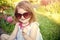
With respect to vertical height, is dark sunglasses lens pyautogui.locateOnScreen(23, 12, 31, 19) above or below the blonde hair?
below

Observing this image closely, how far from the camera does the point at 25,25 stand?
1.78 metres

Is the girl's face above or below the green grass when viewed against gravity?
above

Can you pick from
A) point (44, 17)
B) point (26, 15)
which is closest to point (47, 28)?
point (44, 17)

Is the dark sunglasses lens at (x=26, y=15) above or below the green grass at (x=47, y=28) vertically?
above

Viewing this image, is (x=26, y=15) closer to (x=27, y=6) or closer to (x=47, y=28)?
(x=27, y=6)

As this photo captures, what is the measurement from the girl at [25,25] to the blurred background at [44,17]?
0.04 meters

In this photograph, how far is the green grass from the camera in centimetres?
178

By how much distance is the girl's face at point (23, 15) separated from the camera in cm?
175

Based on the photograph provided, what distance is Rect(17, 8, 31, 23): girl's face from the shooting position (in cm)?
175

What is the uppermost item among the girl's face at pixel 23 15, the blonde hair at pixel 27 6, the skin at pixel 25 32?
the blonde hair at pixel 27 6

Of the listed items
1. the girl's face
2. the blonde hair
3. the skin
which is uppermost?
the blonde hair

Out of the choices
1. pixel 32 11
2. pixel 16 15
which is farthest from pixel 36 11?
pixel 16 15

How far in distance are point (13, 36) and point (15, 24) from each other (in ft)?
A: 0.34

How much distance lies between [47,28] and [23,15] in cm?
23
